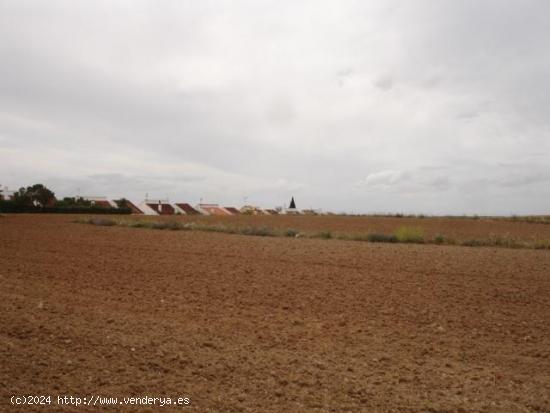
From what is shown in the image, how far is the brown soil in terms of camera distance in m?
5.38

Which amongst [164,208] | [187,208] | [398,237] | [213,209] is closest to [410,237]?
[398,237]

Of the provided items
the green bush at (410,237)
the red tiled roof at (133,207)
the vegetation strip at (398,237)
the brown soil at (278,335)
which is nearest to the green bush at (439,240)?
the vegetation strip at (398,237)

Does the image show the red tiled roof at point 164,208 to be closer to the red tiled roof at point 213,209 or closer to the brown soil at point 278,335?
the red tiled roof at point 213,209

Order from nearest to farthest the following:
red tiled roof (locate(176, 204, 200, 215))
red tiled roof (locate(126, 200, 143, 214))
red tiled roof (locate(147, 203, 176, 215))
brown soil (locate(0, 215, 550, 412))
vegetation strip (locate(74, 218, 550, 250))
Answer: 1. brown soil (locate(0, 215, 550, 412))
2. vegetation strip (locate(74, 218, 550, 250))
3. red tiled roof (locate(126, 200, 143, 214))
4. red tiled roof (locate(147, 203, 176, 215))
5. red tiled roof (locate(176, 204, 200, 215))

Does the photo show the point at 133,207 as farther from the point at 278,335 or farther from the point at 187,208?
the point at 278,335

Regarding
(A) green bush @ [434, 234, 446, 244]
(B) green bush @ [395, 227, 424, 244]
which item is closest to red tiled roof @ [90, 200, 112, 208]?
(B) green bush @ [395, 227, 424, 244]

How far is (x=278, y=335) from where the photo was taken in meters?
7.89

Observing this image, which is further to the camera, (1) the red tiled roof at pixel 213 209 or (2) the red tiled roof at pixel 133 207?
(1) the red tiled roof at pixel 213 209

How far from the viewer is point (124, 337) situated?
274 inches

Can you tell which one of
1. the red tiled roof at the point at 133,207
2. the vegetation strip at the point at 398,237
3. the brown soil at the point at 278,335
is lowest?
the brown soil at the point at 278,335

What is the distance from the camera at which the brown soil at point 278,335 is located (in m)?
5.38

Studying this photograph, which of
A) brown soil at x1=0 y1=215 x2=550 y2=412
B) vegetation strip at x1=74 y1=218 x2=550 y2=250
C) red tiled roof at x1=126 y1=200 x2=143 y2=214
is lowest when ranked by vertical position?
brown soil at x1=0 y1=215 x2=550 y2=412

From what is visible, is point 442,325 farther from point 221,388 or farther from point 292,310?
point 221,388

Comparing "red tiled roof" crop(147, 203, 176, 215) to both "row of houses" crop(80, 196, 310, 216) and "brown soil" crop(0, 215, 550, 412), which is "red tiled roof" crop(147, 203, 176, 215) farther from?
"brown soil" crop(0, 215, 550, 412)
